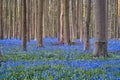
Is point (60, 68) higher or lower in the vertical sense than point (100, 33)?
lower

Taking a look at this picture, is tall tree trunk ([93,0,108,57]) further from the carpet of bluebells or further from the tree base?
the carpet of bluebells

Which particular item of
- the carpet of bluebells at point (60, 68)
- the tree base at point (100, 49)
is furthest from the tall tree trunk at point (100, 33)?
the carpet of bluebells at point (60, 68)

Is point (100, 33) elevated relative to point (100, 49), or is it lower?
elevated

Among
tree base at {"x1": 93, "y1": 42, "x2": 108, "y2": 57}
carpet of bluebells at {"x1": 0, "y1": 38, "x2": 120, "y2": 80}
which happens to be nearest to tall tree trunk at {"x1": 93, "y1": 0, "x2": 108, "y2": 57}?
tree base at {"x1": 93, "y1": 42, "x2": 108, "y2": 57}

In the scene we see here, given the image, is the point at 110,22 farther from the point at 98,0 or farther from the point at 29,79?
the point at 29,79

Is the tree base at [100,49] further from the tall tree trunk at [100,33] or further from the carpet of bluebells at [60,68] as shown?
the carpet of bluebells at [60,68]

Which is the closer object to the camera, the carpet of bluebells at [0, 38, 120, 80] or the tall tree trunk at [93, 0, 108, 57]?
the carpet of bluebells at [0, 38, 120, 80]

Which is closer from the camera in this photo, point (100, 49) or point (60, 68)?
point (60, 68)

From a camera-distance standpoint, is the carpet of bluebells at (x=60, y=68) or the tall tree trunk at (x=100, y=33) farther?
the tall tree trunk at (x=100, y=33)

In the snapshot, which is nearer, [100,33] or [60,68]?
[60,68]

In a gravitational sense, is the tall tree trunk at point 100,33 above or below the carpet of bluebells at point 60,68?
above

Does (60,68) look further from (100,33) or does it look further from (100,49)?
(100,33)

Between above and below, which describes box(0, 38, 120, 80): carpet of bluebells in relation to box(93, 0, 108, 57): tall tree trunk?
below

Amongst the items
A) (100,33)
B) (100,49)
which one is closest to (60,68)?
(100,49)
